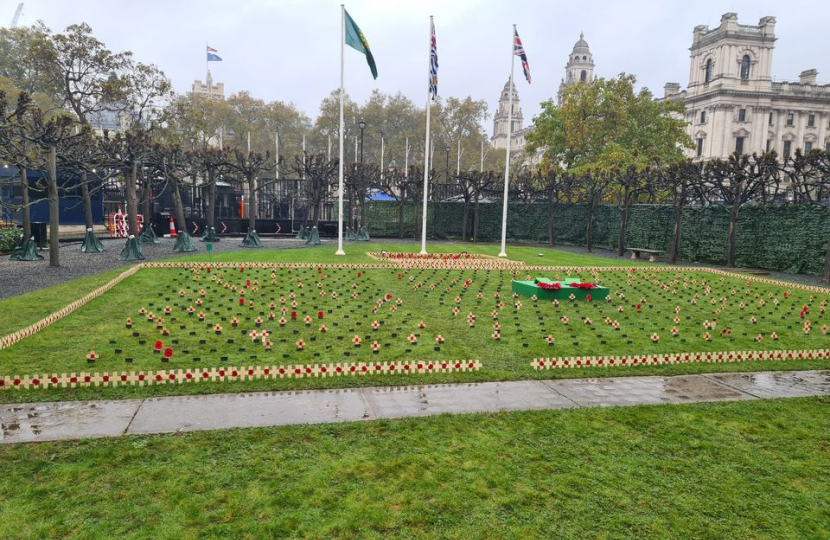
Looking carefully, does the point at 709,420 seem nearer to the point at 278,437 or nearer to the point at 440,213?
the point at 278,437

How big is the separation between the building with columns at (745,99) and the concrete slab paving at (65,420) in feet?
310

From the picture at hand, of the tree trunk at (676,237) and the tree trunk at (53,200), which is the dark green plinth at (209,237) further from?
the tree trunk at (676,237)

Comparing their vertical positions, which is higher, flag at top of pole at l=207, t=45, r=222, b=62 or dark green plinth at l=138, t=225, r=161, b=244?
flag at top of pole at l=207, t=45, r=222, b=62

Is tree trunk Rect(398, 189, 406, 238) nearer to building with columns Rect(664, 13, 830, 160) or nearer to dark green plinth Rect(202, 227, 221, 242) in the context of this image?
dark green plinth Rect(202, 227, 221, 242)

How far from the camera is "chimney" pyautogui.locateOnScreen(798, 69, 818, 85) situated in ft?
305

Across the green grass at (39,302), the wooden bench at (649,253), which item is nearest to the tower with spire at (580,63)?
the wooden bench at (649,253)

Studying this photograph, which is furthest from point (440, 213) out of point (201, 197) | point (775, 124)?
point (775, 124)

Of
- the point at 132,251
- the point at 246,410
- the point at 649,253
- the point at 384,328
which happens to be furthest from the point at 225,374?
the point at 649,253

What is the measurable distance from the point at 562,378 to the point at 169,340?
262 inches

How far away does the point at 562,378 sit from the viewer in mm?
8164

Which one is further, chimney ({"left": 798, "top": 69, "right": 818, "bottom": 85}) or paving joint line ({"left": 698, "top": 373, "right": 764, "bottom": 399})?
chimney ({"left": 798, "top": 69, "right": 818, "bottom": 85})

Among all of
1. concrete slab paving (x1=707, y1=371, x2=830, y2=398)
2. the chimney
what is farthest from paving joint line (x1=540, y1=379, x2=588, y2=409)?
the chimney

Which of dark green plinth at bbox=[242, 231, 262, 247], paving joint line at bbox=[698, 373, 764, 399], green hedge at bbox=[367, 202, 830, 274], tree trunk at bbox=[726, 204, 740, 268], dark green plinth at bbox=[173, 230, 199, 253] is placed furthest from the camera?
dark green plinth at bbox=[242, 231, 262, 247]

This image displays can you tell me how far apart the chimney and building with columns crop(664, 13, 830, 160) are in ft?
9.36
